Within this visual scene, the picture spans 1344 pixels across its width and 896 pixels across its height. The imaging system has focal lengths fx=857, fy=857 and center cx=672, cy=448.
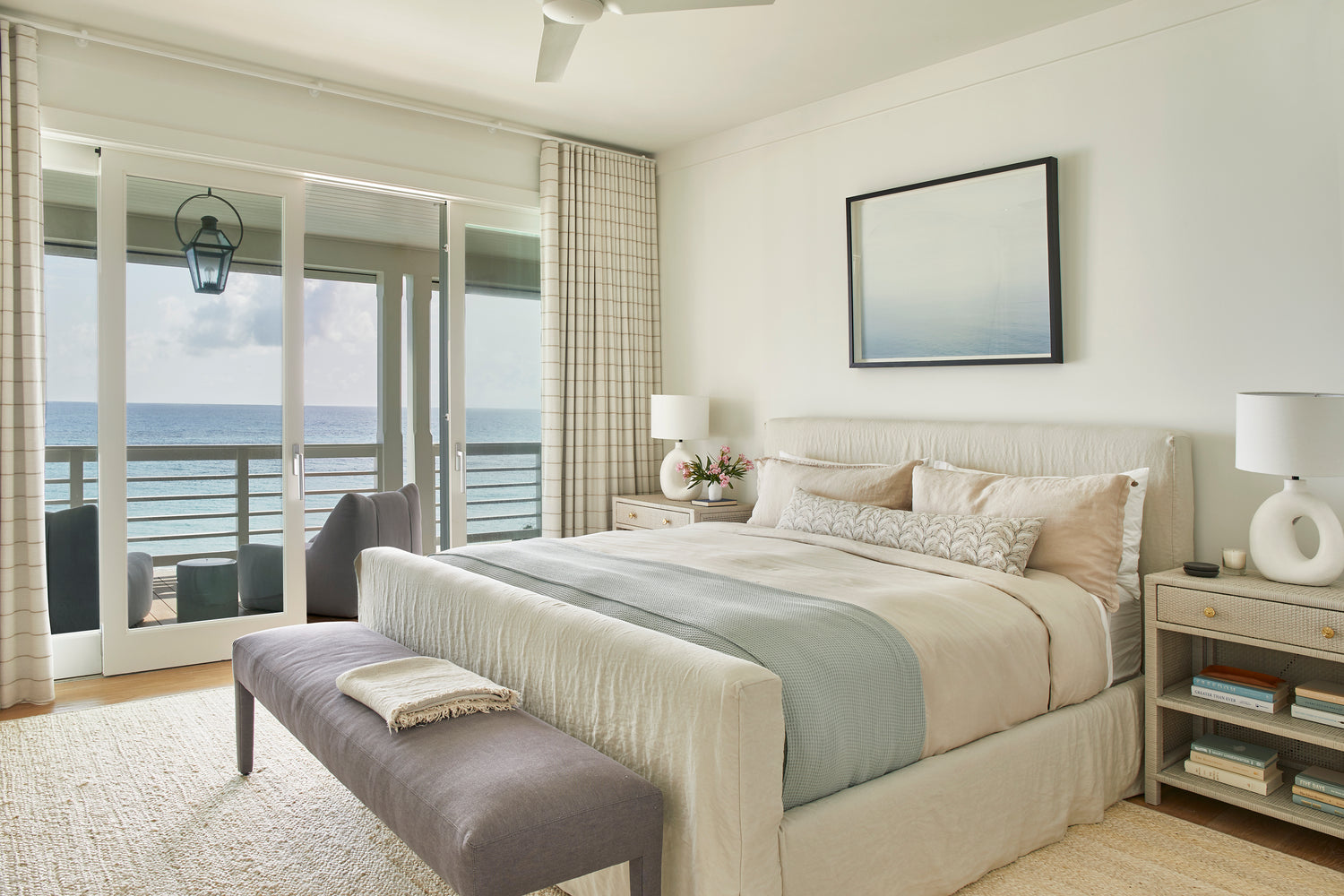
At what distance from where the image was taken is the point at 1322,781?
92.2 inches

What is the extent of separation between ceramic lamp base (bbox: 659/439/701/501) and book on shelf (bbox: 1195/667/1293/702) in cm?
255

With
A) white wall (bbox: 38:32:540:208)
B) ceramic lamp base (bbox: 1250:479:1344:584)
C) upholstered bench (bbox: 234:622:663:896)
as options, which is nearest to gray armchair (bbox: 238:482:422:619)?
white wall (bbox: 38:32:540:208)

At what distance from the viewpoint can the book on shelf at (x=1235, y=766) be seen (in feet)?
8.04

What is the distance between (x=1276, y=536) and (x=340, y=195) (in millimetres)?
5166

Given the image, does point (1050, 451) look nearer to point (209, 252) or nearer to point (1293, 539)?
point (1293, 539)

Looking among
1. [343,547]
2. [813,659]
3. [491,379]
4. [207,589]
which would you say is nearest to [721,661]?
[813,659]

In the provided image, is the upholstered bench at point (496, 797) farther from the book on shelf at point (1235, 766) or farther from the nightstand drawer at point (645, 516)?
the nightstand drawer at point (645, 516)

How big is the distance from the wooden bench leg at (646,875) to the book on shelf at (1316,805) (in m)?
1.92

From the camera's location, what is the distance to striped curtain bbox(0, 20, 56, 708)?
330 centimetres

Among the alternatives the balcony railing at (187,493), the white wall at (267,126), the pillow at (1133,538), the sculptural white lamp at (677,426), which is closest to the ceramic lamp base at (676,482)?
the sculptural white lamp at (677,426)

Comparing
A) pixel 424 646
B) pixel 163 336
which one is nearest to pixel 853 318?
pixel 424 646

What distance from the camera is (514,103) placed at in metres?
4.34

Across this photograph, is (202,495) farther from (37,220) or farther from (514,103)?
(514,103)

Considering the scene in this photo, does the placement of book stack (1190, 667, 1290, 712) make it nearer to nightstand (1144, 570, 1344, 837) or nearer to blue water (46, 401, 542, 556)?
nightstand (1144, 570, 1344, 837)
